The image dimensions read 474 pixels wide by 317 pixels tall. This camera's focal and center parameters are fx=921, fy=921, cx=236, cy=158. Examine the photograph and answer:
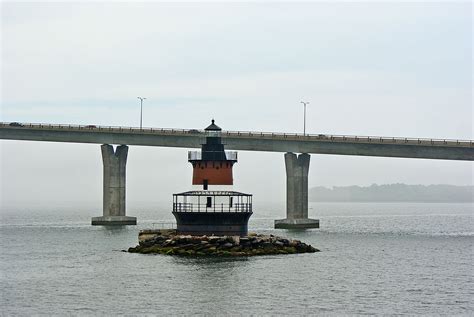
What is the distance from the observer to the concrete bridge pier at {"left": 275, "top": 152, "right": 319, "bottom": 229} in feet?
357

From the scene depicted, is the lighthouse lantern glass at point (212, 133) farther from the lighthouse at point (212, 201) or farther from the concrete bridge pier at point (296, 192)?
the concrete bridge pier at point (296, 192)

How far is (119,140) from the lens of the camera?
381 ft

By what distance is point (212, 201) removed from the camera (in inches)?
2616

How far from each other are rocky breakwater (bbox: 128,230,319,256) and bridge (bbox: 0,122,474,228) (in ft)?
123

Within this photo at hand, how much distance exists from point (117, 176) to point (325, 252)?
156ft

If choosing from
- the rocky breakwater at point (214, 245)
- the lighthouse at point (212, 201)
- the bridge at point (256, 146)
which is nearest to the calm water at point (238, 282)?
the rocky breakwater at point (214, 245)

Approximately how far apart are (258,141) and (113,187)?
62.3 ft

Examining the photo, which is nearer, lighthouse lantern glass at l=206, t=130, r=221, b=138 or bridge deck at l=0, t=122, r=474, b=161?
lighthouse lantern glass at l=206, t=130, r=221, b=138

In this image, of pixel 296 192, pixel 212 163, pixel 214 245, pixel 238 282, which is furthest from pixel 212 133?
pixel 296 192

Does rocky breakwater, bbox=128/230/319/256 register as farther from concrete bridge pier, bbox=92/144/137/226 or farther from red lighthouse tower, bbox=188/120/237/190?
concrete bridge pier, bbox=92/144/137/226

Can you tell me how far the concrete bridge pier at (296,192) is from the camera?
10894cm

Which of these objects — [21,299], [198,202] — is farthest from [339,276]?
[21,299]

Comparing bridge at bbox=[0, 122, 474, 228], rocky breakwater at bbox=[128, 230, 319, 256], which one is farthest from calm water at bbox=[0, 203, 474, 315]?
bridge at bbox=[0, 122, 474, 228]

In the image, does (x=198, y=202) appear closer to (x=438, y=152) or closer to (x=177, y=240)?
(x=177, y=240)
